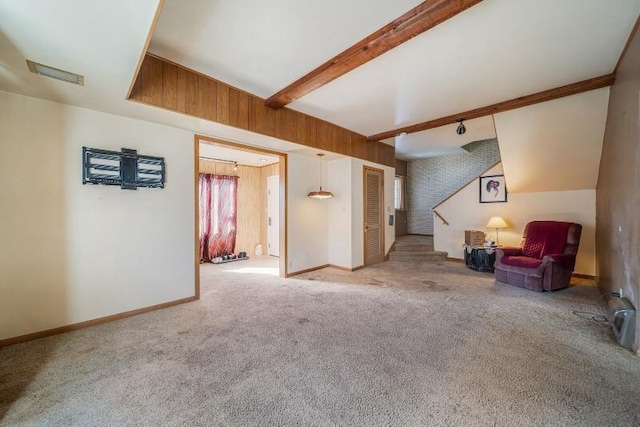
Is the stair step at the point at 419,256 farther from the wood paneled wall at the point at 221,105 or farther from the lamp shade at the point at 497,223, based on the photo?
the wood paneled wall at the point at 221,105

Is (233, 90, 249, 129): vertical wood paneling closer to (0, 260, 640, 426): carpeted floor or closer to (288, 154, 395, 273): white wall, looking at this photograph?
(288, 154, 395, 273): white wall

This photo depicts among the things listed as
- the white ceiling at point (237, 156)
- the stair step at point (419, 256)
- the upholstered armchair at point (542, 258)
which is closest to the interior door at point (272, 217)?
the white ceiling at point (237, 156)

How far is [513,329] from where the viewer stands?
8.71 feet

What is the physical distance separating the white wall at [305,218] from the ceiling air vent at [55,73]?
9.96 ft

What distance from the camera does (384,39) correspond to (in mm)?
2256

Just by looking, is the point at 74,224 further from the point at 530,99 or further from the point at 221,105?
the point at 530,99

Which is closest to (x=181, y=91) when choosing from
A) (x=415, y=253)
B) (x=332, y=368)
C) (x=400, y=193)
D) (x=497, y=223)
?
(x=332, y=368)

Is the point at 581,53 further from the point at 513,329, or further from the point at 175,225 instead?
the point at 175,225

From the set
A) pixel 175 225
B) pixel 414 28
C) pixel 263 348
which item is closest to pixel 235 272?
pixel 175 225

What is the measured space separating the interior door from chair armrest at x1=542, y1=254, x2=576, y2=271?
18.2 feet

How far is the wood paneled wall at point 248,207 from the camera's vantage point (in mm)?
6934

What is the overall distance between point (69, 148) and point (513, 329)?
511 cm

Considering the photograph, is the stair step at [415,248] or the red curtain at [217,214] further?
the stair step at [415,248]

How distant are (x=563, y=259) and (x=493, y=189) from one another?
219 centimetres
